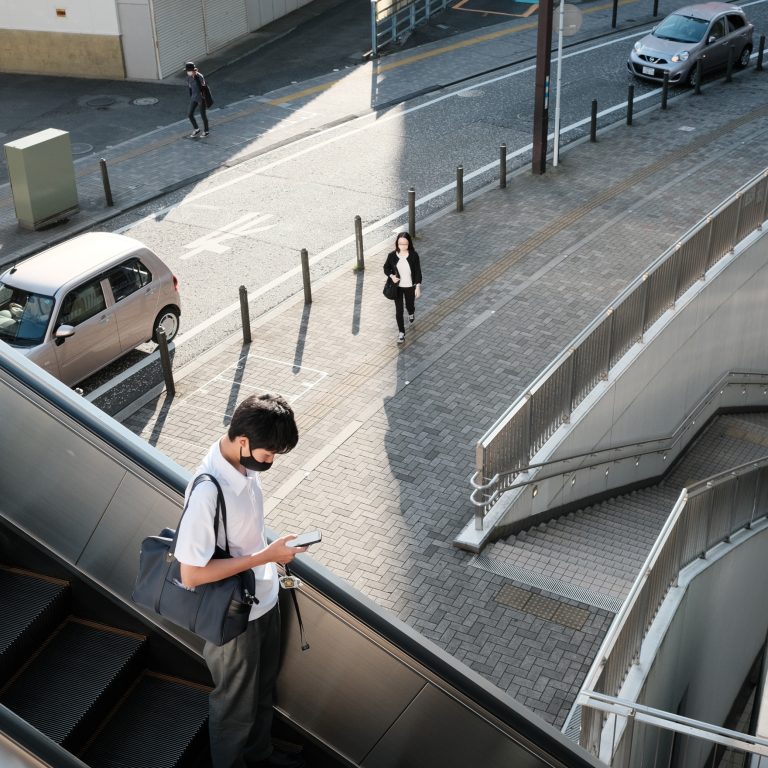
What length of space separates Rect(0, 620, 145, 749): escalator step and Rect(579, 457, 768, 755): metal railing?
8.36 feet

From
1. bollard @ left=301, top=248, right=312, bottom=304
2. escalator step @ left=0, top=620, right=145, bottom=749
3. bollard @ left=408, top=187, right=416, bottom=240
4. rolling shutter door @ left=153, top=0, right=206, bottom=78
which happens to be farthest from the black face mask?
rolling shutter door @ left=153, top=0, right=206, bottom=78

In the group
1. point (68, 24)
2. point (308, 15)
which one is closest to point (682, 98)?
point (308, 15)

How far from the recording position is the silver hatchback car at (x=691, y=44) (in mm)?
23984

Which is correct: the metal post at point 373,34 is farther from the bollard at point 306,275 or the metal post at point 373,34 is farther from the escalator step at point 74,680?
the escalator step at point 74,680

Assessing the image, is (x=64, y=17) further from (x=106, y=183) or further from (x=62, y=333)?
(x=62, y=333)

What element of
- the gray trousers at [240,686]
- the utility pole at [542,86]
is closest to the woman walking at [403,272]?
the utility pole at [542,86]

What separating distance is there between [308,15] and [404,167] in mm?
14044

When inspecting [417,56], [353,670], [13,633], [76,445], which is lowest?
[417,56]

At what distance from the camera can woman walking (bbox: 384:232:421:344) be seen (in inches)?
484

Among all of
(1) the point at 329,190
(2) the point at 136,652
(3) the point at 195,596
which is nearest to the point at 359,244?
(1) the point at 329,190

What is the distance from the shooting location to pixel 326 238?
16.7 m

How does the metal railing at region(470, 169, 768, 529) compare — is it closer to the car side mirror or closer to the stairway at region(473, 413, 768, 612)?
the stairway at region(473, 413, 768, 612)

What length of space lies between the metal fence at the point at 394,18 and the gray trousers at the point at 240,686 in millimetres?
24743

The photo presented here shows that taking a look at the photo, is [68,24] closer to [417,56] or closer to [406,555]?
[417,56]
